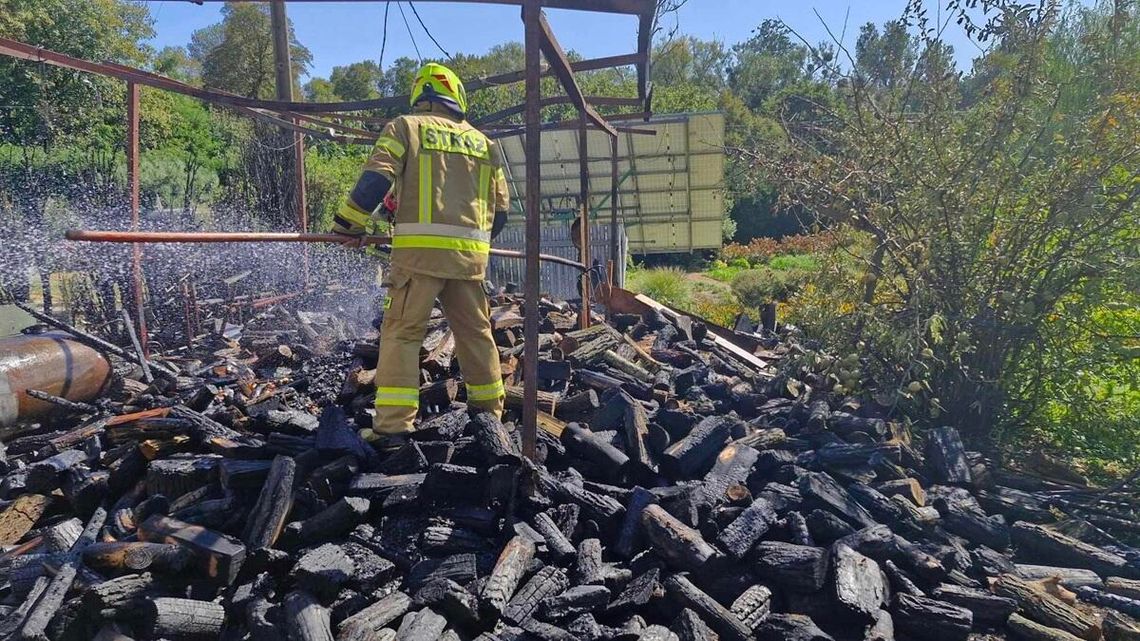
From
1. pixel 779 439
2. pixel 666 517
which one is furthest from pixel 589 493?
pixel 779 439

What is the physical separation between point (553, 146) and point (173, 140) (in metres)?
14.9

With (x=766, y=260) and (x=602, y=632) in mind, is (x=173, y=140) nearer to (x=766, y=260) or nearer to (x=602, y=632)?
(x=766, y=260)

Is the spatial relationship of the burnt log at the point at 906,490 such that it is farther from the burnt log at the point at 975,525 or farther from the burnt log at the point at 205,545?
the burnt log at the point at 205,545

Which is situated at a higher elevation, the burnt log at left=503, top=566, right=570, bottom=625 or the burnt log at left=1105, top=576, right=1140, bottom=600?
the burnt log at left=503, top=566, right=570, bottom=625

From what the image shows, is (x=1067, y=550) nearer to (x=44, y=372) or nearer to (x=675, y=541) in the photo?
→ (x=675, y=541)

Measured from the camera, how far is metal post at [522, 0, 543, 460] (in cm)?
311

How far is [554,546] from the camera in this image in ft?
9.50

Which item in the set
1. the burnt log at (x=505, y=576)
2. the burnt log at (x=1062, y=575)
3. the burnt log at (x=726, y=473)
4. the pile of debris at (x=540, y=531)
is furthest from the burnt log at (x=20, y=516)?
the burnt log at (x=1062, y=575)

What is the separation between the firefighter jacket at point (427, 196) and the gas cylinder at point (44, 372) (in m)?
2.52

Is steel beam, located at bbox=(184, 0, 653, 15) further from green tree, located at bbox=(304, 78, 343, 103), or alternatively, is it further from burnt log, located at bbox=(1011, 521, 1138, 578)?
green tree, located at bbox=(304, 78, 343, 103)

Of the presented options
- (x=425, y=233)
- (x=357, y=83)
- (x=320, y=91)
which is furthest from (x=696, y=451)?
(x=320, y=91)

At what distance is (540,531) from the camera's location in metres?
2.98

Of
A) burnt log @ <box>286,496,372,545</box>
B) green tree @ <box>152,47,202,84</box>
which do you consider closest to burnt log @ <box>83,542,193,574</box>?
burnt log @ <box>286,496,372,545</box>

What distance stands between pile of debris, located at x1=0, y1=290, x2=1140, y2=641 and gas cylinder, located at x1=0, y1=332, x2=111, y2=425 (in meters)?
0.22
